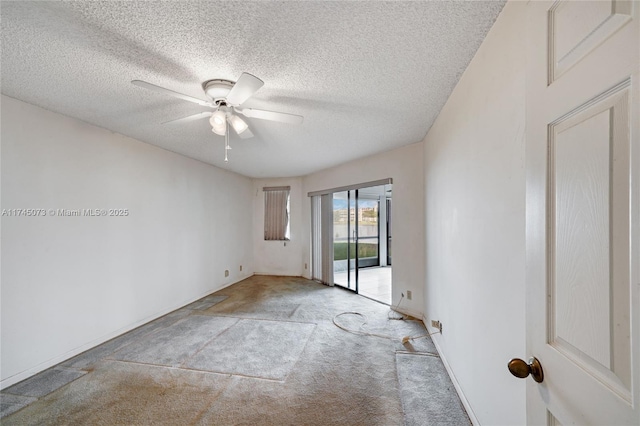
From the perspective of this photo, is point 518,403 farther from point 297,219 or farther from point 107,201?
point 297,219

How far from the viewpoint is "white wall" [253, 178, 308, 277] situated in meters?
5.85

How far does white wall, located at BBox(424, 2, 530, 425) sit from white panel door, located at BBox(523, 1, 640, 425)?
1.48 feet

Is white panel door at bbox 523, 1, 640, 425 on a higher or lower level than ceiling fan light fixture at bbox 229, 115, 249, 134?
lower

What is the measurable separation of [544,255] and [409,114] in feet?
6.76

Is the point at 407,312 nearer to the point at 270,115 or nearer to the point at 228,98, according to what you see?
the point at 270,115

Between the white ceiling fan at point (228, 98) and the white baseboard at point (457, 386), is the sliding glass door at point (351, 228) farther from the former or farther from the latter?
the white ceiling fan at point (228, 98)

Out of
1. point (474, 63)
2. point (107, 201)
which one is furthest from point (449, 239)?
point (107, 201)

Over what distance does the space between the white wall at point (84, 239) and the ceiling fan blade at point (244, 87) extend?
1.96 metres

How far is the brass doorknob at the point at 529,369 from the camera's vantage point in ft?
2.38

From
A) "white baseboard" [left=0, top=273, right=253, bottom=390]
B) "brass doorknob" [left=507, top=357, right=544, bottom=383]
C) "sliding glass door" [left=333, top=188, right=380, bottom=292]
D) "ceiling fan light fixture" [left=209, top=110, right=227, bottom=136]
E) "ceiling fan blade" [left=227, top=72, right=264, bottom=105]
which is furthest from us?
"sliding glass door" [left=333, top=188, right=380, bottom=292]

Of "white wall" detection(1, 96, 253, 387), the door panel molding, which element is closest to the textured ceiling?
"white wall" detection(1, 96, 253, 387)

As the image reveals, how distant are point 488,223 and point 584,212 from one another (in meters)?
0.92

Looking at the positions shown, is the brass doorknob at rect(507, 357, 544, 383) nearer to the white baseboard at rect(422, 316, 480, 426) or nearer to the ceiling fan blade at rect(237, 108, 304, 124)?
the white baseboard at rect(422, 316, 480, 426)

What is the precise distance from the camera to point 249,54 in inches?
60.8
